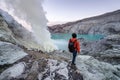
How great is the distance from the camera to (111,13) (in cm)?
10125

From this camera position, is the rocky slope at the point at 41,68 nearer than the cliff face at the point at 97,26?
Yes

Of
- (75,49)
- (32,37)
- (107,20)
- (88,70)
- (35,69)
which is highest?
(107,20)

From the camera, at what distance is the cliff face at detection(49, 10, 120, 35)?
87.3 m

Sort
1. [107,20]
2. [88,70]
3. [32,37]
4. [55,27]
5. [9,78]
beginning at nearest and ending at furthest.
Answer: [9,78] < [88,70] < [32,37] < [107,20] < [55,27]

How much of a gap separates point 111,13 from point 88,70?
322 ft

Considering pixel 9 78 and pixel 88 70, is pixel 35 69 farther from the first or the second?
pixel 88 70

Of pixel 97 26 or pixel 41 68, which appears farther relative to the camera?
pixel 97 26

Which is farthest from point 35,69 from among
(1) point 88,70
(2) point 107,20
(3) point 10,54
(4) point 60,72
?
(2) point 107,20

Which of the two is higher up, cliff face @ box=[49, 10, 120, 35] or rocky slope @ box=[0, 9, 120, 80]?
cliff face @ box=[49, 10, 120, 35]

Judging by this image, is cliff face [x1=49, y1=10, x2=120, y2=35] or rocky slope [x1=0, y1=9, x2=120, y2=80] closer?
rocky slope [x1=0, y1=9, x2=120, y2=80]

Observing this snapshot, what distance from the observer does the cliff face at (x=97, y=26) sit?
87.3 meters

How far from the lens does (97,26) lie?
332 feet

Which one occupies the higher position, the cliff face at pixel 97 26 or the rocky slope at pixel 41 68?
the cliff face at pixel 97 26

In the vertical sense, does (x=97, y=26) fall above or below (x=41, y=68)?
above
